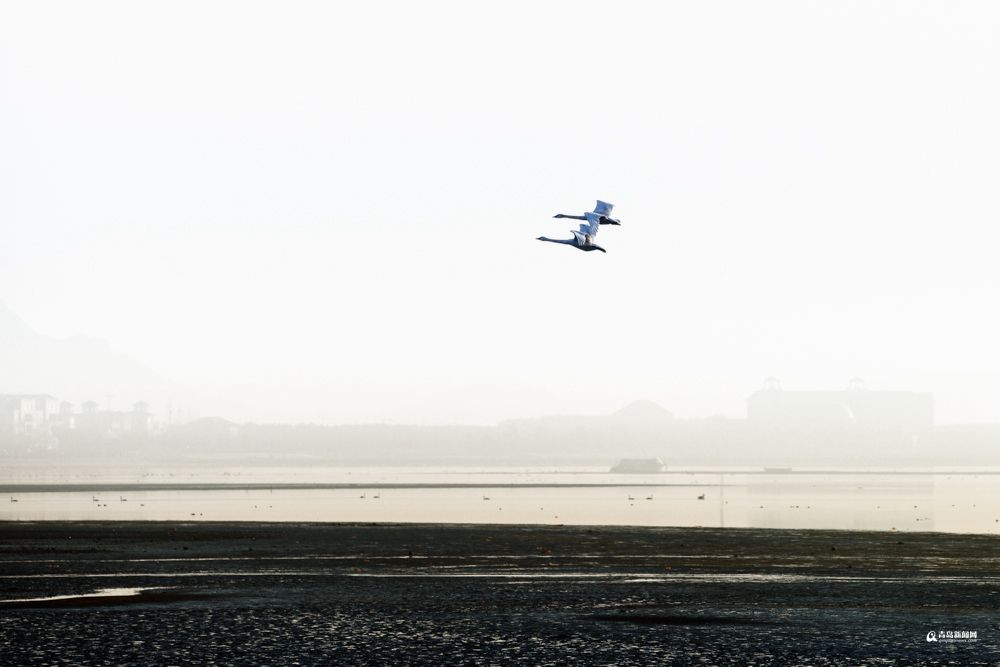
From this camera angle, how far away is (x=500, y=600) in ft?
113

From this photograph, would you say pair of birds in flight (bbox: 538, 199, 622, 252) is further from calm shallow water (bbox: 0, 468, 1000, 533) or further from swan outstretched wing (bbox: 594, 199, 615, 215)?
calm shallow water (bbox: 0, 468, 1000, 533)

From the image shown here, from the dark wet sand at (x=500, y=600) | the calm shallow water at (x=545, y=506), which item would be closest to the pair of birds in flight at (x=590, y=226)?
the dark wet sand at (x=500, y=600)

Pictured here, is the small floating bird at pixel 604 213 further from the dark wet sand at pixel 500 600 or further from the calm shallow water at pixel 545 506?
the calm shallow water at pixel 545 506

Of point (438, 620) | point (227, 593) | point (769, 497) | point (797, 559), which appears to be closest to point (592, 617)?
point (438, 620)

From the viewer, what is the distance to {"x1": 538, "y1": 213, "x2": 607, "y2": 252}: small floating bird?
130 ft

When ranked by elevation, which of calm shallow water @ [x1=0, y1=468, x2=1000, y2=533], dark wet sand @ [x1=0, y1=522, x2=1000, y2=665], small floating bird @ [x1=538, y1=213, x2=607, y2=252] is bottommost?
dark wet sand @ [x1=0, y1=522, x2=1000, y2=665]

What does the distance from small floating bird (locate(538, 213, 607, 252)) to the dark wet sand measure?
10.1 m

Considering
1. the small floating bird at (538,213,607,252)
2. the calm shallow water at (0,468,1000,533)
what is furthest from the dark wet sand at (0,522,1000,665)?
the calm shallow water at (0,468,1000,533)

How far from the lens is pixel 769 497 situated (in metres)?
126

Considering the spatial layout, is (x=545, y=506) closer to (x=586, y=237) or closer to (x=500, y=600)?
(x=586, y=237)

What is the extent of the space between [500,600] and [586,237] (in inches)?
458

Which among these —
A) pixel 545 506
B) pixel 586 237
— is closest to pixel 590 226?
pixel 586 237

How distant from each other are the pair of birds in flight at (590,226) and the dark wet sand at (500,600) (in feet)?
33.3

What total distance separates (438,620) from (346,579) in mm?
9511
